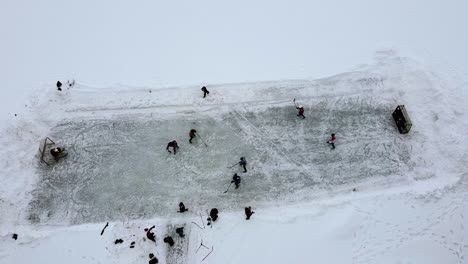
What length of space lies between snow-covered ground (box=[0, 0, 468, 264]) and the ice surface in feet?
0.19

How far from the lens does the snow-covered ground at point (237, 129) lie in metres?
13.6

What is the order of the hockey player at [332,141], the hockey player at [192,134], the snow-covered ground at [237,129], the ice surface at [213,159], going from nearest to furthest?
the snow-covered ground at [237,129] → the ice surface at [213,159] → the hockey player at [332,141] → the hockey player at [192,134]

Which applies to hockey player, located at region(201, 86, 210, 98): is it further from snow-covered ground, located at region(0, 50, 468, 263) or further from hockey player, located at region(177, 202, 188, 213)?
hockey player, located at region(177, 202, 188, 213)

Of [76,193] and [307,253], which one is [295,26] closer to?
[307,253]

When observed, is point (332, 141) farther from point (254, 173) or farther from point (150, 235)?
point (150, 235)

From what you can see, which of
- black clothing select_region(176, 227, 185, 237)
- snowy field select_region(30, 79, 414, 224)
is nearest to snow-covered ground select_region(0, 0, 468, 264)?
snowy field select_region(30, 79, 414, 224)

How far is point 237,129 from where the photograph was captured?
53.6ft

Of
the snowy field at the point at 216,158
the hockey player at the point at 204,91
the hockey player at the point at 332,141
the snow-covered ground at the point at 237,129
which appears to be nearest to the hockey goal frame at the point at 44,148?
A: the snow-covered ground at the point at 237,129

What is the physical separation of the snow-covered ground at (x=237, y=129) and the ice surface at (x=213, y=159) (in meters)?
0.06

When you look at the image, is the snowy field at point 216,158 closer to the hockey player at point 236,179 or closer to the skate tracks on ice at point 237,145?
the skate tracks on ice at point 237,145

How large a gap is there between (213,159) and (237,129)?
1783 millimetres

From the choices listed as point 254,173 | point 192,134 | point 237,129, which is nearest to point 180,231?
point 254,173

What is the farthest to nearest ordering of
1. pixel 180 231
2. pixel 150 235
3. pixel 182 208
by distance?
pixel 182 208 < pixel 180 231 < pixel 150 235

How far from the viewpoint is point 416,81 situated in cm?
1722
